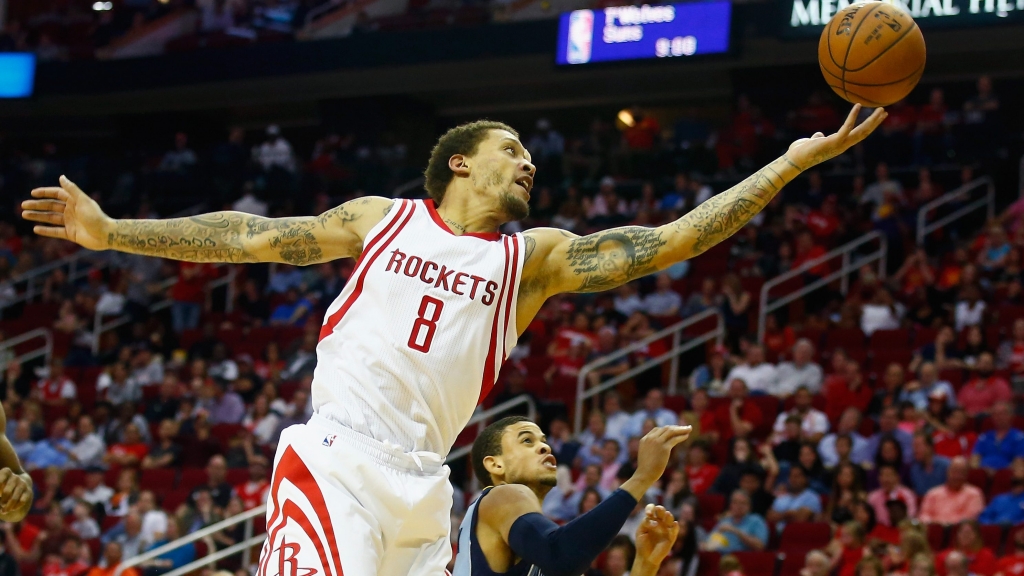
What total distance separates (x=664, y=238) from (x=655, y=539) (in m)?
1.09

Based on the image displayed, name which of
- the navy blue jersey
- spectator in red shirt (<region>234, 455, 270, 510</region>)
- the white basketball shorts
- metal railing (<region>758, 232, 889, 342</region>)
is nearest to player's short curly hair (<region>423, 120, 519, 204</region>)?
the white basketball shorts

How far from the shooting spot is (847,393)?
11062mm

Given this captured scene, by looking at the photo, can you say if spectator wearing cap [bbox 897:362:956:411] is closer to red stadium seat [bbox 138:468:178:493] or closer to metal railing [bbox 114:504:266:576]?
metal railing [bbox 114:504:266:576]

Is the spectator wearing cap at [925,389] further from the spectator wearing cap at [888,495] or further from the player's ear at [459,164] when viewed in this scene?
the player's ear at [459,164]

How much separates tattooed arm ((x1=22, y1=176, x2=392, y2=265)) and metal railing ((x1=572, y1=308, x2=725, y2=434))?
798 centimetres

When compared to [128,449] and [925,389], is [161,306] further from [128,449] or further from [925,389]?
[925,389]

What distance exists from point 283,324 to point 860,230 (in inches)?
259

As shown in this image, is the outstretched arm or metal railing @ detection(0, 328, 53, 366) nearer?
the outstretched arm

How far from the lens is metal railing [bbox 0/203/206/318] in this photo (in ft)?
59.3

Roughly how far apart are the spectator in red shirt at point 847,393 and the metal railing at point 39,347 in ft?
31.6

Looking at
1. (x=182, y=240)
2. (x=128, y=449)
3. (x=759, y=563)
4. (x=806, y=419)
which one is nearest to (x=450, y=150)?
(x=182, y=240)

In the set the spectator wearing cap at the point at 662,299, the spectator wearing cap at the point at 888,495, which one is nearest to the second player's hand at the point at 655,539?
the spectator wearing cap at the point at 888,495

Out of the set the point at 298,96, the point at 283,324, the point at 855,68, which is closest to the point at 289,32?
the point at 298,96

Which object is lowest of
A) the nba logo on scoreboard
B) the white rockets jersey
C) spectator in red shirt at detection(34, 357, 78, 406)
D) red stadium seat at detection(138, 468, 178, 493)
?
red stadium seat at detection(138, 468, 178, 493)
